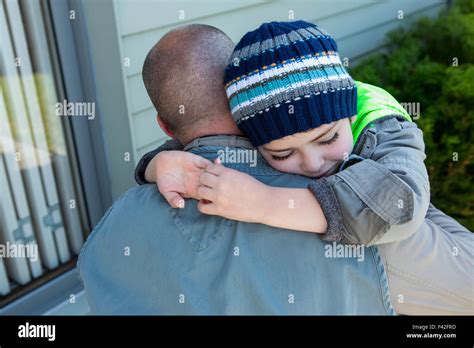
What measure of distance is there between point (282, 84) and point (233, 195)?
339mm

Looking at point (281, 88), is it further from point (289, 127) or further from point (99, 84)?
point (99, 84)

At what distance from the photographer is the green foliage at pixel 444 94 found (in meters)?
3.64

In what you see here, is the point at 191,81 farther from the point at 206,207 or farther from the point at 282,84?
the point at 206,207

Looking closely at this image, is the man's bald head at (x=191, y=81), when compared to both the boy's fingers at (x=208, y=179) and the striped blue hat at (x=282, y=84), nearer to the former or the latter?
the striped blue hat at (x=282, y=84)

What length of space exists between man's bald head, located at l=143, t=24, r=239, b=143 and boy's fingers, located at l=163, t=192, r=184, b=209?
20 cm

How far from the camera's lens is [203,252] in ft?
4.16

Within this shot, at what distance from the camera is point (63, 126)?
2867 millimetres

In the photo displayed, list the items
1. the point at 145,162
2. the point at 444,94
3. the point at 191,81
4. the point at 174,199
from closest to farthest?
the point at 174,199 → the point at 191,81 → the point at 145,162 → the point at 444,94

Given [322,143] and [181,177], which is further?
[322,143]

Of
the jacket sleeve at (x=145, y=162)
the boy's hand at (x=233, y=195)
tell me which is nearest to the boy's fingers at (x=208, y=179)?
the boy's hand at (x=233, y=195)

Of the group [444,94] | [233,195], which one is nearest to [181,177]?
[233,195]

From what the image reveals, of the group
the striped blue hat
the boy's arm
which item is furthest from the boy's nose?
the boy's arm

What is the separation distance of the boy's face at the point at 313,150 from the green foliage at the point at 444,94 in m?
2.30
